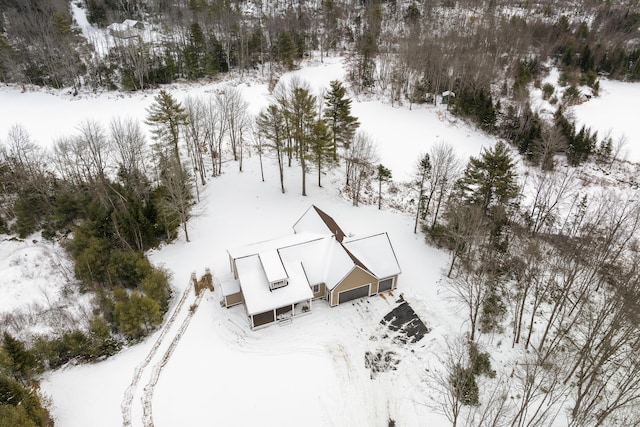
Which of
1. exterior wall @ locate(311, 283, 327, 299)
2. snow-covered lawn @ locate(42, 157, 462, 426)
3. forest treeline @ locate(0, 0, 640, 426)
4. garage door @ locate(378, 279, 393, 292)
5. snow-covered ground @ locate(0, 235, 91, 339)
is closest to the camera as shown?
snow-covered lawn @ locate(42, 157, 462, 426)

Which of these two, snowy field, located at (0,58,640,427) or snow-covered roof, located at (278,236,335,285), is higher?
snow-covered roof, located at (278,236,335,285)

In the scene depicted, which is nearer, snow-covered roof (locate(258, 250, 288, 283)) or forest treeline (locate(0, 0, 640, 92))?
snow-covered roof (locate(258, 250, 288, 283))

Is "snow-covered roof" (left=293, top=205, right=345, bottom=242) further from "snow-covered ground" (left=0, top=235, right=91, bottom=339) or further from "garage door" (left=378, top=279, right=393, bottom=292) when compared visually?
"snow-covered ground" (left=0, top=235, right=91, bottom=339)

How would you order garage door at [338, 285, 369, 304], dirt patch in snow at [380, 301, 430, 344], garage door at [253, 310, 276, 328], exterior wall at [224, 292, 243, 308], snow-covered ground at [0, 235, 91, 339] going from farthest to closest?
garage door at [338, 285, 369, 304] < exterior wall at [224, 292, 243, 308] < snow-covered ground at [0, 235, 91, 339] < garage door at [253, 310, 276, 328] < dirt patch in snow at [380, 301, 430, 344]

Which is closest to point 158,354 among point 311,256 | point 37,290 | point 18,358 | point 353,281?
point 18,358

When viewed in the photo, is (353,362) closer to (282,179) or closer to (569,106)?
(282,179)

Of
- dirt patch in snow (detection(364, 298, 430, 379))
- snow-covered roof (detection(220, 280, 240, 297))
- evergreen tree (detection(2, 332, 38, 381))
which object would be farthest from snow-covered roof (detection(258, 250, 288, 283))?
evergreen tree (detection(2, 332, 38, 381))
